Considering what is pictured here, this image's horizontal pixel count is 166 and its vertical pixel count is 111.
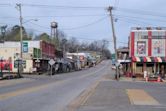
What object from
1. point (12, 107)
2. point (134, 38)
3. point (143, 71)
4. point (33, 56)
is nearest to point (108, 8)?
point (134, 38)

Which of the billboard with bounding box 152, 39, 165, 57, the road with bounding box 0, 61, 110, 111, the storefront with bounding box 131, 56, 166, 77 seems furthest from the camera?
the billboard with bounding box 152, 39, 165, 57

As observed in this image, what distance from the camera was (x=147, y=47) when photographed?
80312mm

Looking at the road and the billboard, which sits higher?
the billboard

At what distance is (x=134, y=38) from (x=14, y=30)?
3667 inches

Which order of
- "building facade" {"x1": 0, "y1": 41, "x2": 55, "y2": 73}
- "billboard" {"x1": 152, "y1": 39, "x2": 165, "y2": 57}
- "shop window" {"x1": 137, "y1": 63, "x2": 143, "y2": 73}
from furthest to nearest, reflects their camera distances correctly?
1. "building facade" {"x1": 0, "y1": 41, "x2": 55, "y2": 73}
2. "billboard" {"x1": 152, "y1": 39, "x2": 165, "y2": 57}
3. "shop window" {"x1": 137, "y1": 63, "x2": 143, "y2": 73}

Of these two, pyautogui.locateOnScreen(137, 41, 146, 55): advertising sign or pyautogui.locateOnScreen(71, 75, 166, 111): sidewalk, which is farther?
pyautogui.locateOnScreen(137, 41, 146, 55): advertising sign

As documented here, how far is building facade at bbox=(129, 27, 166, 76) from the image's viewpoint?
7906 cm

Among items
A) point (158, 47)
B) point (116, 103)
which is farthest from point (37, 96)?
point (158, 47)

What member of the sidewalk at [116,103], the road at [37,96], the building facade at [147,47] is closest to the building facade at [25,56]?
the building facade at [147,47]

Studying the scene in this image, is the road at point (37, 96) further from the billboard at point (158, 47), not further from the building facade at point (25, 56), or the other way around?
the building facade at point (25, 56)

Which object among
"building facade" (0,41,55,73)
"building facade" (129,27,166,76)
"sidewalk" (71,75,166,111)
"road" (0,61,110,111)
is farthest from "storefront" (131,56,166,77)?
"sidewalk" (71,75,166,111)

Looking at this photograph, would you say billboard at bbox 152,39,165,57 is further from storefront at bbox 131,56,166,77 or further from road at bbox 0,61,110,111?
road at bbox 0,61,110,111

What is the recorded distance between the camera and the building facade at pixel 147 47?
7906cm

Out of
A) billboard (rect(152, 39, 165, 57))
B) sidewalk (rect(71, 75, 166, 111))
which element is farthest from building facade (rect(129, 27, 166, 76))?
sidewalk (rect(71, 75, 166, 111))
